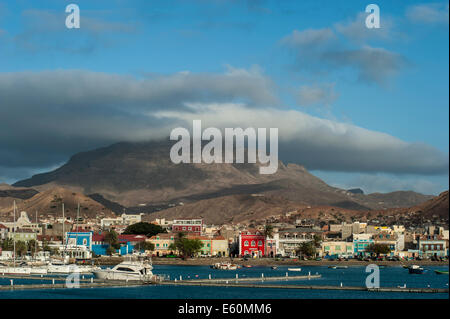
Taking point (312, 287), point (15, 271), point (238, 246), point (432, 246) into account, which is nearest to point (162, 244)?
point (238, 246)

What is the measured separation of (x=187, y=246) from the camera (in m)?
167

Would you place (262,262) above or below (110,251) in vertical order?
below

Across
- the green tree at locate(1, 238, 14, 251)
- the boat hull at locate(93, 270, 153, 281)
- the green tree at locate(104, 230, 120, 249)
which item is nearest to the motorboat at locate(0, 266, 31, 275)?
the boat hull at locate(93, 270, 153, 281)

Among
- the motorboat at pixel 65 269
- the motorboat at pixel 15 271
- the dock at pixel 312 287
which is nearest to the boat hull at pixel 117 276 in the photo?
the dock at pixel 312 287

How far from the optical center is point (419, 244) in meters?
190

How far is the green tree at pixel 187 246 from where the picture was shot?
166625 mm

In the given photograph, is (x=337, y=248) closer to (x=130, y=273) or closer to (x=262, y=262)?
(x=262, y=262)

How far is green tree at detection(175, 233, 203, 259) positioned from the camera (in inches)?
6560

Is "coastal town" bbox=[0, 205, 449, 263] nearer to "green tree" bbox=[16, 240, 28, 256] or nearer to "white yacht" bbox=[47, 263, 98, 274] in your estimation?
"green tree" bbox=[16, 240, 28, 256]
